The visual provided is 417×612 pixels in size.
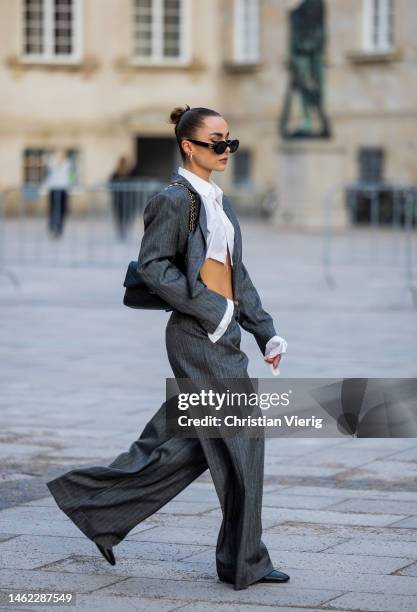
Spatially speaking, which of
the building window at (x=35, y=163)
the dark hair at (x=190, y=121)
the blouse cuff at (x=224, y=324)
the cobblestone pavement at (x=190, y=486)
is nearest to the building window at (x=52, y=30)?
the building window at (x=35, y=163)

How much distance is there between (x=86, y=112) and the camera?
38000 mm

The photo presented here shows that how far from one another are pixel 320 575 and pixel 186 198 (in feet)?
4.63

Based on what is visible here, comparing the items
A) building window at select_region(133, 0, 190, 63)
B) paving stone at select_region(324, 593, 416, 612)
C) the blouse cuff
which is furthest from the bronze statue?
paving stone at select_region(324, 593, 416, 612)

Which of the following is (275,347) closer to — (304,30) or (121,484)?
(121,484)

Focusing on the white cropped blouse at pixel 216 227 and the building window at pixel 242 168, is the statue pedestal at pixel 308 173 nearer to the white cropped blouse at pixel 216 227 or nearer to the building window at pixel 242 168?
the building window at pixel 242 168

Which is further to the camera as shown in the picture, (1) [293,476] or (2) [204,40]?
(2) [204,40]

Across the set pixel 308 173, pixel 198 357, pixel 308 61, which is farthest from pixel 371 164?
pixel 198 357

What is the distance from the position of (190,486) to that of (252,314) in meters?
2.01

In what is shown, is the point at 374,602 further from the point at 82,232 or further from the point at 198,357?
the point at 82,232

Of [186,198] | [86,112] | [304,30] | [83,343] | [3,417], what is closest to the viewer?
[186,198]

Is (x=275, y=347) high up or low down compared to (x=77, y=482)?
up

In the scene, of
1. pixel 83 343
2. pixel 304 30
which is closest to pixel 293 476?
pixel 83 343

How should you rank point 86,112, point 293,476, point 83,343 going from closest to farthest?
point 293,476 < point 83,343 < point 86,112

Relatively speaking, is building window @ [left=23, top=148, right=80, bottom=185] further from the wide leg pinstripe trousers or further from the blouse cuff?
the blouse cuff
